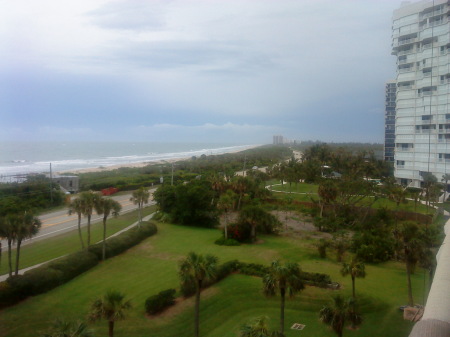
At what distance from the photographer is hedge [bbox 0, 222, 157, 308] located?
16.2 m

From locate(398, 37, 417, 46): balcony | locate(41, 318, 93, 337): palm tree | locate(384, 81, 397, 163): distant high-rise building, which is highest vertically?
locate(398, 37, 417, 46): balcony

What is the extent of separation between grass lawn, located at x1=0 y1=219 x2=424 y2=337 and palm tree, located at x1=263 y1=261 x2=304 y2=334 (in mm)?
2097

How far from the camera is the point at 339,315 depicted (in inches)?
486

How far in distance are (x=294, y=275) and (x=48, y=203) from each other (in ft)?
99.0

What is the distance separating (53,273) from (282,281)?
11.7 metres

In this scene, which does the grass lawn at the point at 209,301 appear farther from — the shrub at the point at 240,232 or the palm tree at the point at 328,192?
the palm tree at the point at 328,192

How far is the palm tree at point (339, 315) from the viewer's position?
1238 cm

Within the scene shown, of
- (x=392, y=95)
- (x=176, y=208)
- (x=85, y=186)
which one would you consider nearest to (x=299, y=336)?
(x=176, y=208)

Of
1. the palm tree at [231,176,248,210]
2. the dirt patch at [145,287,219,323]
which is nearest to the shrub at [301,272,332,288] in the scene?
the dirt patch at [145,287,219,323]

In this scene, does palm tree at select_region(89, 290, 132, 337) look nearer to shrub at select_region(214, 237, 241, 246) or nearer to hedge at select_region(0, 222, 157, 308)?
hedge at select_region(0, 222, 157, 308)

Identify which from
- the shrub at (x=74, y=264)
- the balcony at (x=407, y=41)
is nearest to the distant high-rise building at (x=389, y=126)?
the balcony at (x=407, y=41)

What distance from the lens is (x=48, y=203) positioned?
36.2 m

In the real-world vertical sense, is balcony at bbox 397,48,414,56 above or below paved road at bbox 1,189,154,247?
above

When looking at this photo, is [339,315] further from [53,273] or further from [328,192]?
[328,192]
